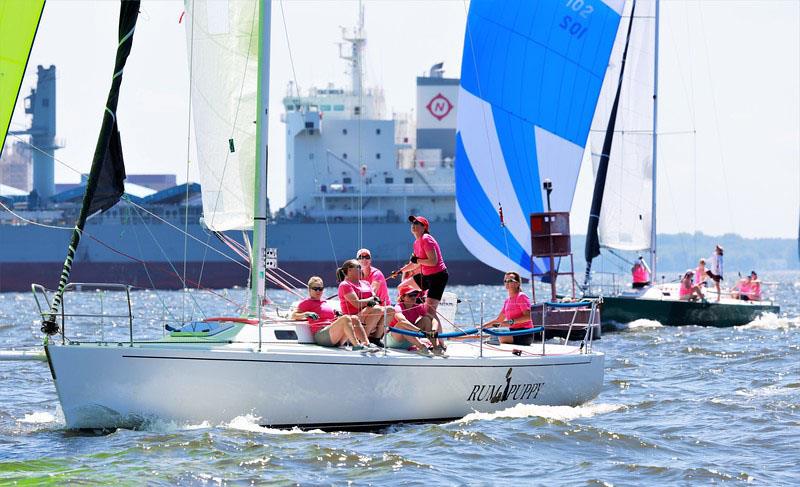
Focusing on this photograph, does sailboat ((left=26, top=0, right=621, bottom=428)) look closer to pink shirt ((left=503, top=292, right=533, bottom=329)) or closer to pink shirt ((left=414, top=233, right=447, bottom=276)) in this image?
pink shirt ((left=503, top=292, right=533, bottom=329))

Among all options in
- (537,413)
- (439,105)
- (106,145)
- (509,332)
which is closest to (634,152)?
(509,332)

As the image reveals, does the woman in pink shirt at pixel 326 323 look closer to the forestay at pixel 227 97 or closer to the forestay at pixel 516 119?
the forestay at pixel 227 97

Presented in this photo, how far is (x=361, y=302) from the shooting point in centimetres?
902

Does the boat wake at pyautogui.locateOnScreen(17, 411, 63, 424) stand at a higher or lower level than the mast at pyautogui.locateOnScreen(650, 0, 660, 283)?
lower

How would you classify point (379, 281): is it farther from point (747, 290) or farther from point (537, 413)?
point (747, 290)

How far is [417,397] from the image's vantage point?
29.0 feet

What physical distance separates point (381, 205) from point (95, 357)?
49848 millimetres

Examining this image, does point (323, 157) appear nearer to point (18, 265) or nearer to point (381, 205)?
point (381, 205)

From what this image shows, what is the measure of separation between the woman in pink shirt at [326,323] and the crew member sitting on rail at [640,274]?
1400 cm

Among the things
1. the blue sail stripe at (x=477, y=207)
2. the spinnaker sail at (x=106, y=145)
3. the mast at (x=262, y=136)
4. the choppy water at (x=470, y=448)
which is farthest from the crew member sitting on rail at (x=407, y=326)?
the blue sail stripe at (x=477, y=207)

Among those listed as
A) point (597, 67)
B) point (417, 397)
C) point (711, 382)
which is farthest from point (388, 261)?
point (417, 397)

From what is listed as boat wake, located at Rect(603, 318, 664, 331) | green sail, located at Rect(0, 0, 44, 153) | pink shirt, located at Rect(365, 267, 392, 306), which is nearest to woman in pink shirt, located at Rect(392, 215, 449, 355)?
pink shirt, located at Rect(365, 267, 392, 306)

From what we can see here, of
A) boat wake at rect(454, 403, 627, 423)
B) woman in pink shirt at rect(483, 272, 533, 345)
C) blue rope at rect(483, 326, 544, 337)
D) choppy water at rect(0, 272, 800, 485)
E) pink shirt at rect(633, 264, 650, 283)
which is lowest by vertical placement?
choppy water at rect(0, 272, 800, 485)

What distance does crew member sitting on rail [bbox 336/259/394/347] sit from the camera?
895cm
